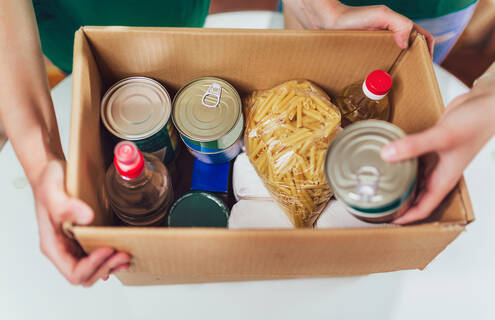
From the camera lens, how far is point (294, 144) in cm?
74

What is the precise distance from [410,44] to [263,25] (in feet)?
1.53

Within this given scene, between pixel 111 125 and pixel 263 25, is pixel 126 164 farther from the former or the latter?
pixel 263 25

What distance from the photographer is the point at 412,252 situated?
2.02 feet

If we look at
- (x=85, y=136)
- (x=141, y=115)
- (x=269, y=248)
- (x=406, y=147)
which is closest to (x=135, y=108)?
(x=141, y=115)

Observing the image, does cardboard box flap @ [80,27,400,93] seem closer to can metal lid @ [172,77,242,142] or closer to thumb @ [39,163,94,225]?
can metal lid @ [172,77,242,142]

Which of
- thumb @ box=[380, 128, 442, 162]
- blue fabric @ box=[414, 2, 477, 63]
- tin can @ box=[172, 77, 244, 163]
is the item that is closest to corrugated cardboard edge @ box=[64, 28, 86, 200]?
tin can @ box=[172, 77, 244, 163]

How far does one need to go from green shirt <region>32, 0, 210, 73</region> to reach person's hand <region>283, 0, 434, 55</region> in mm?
291

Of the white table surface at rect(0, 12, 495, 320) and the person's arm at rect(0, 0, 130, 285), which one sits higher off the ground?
the person's arm at rect(0, 0, 130, 285)

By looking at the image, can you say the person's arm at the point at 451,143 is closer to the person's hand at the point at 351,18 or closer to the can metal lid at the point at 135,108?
the person's hand at the point at 351,18

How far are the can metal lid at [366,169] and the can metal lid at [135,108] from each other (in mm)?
363

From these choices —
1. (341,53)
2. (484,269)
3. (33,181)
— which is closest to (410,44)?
(341,53)

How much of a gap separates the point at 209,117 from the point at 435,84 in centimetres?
45

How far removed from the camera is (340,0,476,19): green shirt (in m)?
0.93

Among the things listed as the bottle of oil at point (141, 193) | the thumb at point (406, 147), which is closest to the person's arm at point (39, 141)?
the bottle of oil at point (141, 193)
